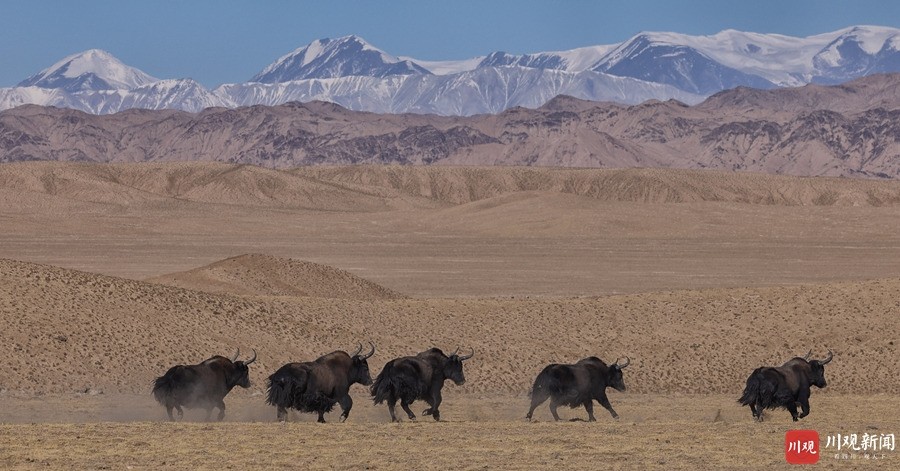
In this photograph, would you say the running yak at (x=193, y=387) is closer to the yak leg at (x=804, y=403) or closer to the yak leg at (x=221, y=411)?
the yak leg at (x=221, y=411)

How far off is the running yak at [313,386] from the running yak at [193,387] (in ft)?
4.60

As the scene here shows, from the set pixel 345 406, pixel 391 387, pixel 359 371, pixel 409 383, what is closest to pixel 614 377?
pixel 409 383

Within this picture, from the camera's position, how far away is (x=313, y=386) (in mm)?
21281

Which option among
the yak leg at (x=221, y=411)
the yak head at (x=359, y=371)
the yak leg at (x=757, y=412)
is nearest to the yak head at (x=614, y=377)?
the yak leg at (x=757, y=412)

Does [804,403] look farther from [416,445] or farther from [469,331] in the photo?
[469,331]

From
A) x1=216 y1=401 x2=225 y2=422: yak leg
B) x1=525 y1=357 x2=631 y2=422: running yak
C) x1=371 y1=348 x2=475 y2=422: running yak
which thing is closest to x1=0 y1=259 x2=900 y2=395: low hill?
x1=216 y1=401 x2=225 y2=422: yak leg

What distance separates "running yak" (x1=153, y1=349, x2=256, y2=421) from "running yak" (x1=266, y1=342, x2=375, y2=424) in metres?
1.40

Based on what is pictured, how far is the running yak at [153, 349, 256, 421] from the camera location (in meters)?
21.6

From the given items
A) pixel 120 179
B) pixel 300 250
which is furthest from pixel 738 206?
pixel 120 179

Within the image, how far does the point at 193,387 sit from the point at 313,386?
7.14 ft

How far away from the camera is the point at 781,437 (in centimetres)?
1948

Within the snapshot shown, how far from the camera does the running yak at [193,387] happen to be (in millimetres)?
21641

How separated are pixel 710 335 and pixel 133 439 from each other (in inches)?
832

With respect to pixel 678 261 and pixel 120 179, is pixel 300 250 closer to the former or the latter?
pixel 678 261
